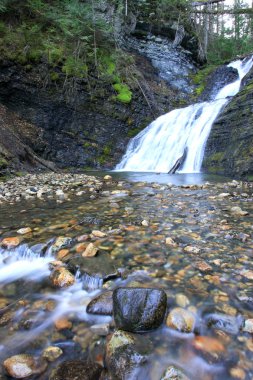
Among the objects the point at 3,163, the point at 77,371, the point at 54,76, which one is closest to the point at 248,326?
the point at 77,371

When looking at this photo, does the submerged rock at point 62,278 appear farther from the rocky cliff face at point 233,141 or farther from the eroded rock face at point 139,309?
the rocky cliff face at point 233,141

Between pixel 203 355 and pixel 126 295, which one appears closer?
pixel 203 355

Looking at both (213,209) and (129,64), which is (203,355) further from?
(129,64)

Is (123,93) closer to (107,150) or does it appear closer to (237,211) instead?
(107,150)

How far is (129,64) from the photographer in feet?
49.4

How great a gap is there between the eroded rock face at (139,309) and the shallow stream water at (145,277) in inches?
3.4

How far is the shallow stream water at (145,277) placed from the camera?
1805mm

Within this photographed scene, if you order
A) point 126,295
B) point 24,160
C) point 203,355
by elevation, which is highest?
point 24,160

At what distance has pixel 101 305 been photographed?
2211 mm

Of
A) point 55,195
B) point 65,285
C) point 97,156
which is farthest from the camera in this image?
point 97,156

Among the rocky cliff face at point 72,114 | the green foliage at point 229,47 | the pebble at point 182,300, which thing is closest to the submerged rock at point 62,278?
the pebble at point 182,300

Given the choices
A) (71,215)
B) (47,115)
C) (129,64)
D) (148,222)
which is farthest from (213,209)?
(129,64)

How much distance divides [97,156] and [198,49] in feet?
51.0

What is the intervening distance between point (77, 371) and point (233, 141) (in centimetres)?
969
